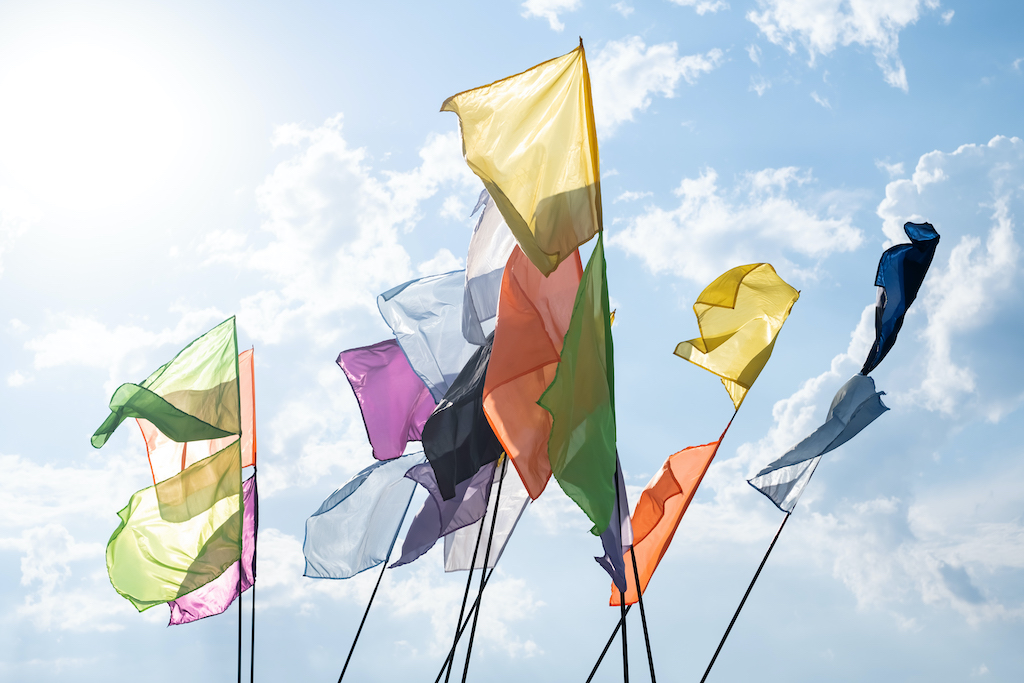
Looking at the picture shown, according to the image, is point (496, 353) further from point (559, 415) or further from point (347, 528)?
point (347, 528)

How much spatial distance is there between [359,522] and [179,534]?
11.1ft

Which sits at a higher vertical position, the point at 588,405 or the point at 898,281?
the point at 898,281

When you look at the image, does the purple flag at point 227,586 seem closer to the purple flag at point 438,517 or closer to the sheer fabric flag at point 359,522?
the sheer fabric flag at point 359,522

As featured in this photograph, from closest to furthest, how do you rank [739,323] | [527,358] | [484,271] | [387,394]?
[527,358] → [739,323] → [484,271] → [387,394]

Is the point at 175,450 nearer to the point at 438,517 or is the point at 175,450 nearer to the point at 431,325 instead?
the point at 438,517

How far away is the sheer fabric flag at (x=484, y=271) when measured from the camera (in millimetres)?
14094

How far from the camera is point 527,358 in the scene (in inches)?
454

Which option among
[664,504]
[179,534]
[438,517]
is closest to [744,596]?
[664,504]

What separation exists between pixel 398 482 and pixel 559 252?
8.49m

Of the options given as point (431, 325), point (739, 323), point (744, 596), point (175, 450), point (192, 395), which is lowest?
point (744, 596)

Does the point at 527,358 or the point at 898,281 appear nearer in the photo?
the point at 527,358

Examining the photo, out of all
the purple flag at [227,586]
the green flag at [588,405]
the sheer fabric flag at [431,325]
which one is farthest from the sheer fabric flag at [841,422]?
the purple flag at [227,586]

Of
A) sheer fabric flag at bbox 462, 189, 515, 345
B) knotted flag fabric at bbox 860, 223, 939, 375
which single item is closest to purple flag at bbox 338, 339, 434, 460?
sheer fabric flag at bbox 462, 189, 515, 345

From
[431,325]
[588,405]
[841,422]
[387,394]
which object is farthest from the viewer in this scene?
[387,394]
